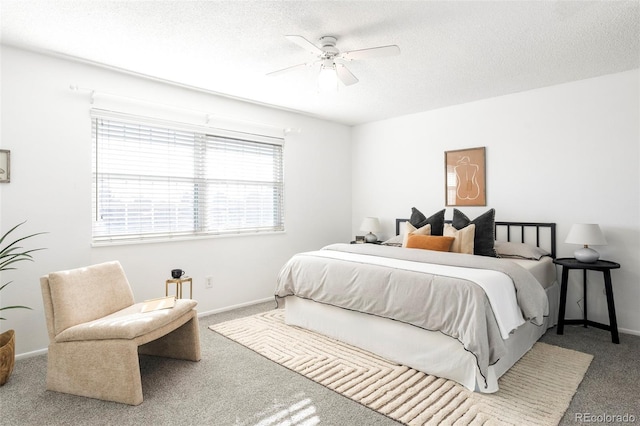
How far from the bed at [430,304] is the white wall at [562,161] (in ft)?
1.73

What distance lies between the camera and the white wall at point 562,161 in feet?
11.2

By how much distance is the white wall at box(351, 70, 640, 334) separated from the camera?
3.40 meters

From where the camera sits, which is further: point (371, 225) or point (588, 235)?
point (371, 225)

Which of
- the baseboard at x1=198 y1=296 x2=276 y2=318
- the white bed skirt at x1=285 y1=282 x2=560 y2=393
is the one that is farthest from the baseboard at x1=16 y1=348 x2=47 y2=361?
the white bed skirt at x1=285 y1=282 x2=560 y2=393

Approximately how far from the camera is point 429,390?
2.37 meters

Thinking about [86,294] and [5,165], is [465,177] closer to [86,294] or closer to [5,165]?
[86,294]

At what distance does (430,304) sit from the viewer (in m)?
2.51

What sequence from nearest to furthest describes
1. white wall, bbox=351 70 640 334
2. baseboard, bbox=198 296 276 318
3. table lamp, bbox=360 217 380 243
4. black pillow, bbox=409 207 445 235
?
white wall, bbox=351 70 640 334 < baseboard, bbox=198 296 276 318 < black pillow, bbox=409 207 445 235 < table lamp, bbox=360 217 380 243

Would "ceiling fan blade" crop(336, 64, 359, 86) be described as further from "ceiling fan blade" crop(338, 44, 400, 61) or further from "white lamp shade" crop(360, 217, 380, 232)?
"white lamp shade" crop(360, 217, 380, 232)

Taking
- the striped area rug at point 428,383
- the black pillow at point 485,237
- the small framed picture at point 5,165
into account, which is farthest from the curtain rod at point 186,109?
the black pillow at point 485,237

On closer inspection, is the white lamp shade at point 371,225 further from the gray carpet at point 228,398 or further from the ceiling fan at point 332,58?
the gray carpet at point 228,398

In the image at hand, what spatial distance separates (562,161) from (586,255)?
1040 millimetres

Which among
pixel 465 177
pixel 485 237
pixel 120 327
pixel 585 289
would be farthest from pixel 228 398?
pixel 465 177

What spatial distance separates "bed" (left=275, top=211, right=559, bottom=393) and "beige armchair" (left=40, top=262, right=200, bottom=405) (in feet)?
3.86
